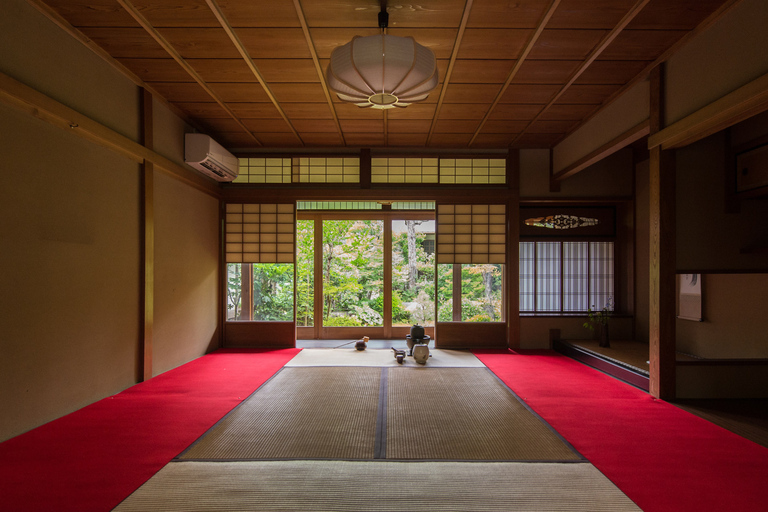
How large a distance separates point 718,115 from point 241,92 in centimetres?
408

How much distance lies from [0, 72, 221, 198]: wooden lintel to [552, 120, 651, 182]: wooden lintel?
479cm

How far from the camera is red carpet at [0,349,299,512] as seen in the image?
1.89m

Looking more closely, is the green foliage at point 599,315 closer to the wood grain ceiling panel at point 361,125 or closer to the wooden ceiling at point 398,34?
the wooden ceiling at point 398,34

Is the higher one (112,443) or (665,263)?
(665,263)

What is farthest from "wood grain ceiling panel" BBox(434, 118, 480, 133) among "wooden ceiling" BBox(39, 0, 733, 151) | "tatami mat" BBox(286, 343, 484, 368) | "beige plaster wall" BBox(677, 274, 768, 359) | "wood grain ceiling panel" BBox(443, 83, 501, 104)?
"beige plaster wall" BBox(677, 274, 768, 359)

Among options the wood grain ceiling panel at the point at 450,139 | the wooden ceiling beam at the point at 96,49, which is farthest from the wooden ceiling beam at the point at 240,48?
the wood grain ceiling panel at the point at 450,139

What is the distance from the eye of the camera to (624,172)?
5.45 m

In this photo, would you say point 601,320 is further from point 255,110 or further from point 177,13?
point 177,13

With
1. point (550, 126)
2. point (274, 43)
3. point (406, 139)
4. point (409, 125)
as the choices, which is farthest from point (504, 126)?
point (274, 43)

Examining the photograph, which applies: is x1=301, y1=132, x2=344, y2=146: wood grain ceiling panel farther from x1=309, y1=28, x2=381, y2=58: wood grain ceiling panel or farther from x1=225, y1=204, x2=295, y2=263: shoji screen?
x1=309, y1=28, x2=381, y2=58: wood grain ceiling panel

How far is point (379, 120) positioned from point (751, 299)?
432 centimetres

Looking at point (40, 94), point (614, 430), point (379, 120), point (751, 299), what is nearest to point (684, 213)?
point (751, 299)

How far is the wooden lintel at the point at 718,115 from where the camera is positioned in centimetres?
239

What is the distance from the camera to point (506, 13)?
2.70 m
